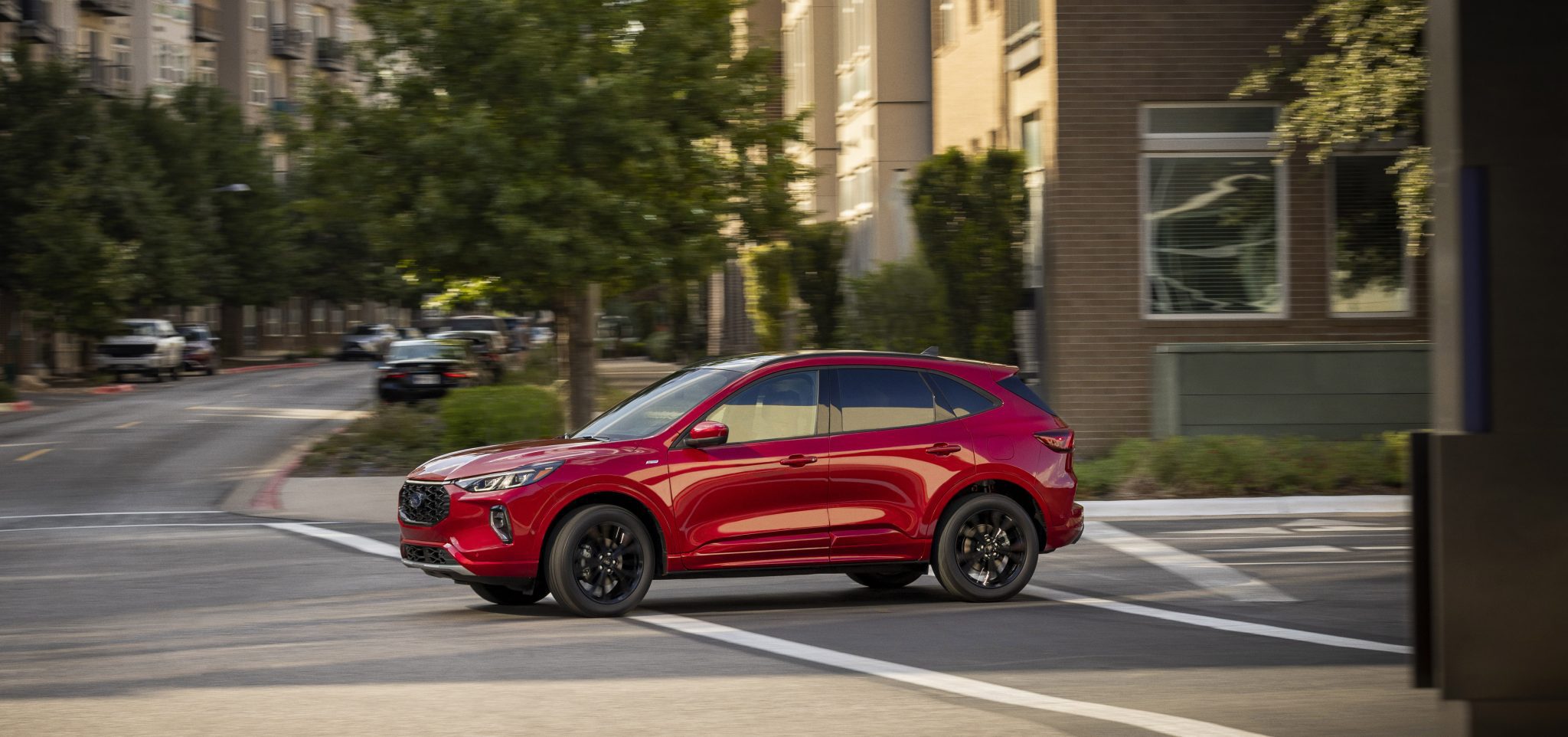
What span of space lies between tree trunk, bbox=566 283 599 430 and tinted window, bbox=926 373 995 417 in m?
13.8

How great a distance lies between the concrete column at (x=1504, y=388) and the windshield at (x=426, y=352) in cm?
3216

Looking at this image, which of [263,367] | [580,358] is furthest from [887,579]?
[263,367]

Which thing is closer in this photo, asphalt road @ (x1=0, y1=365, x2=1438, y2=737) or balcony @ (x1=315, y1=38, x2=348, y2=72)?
asphalt road @ (x1=0, y1=365, x2=1438, y2=737)

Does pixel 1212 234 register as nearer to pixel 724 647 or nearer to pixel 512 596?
pixel 512 596

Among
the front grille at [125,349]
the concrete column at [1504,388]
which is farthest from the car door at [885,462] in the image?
the front grille at [125,349]

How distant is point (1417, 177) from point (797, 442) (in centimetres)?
963

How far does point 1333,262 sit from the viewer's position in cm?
2269

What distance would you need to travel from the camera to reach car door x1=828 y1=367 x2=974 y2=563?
1178 cm

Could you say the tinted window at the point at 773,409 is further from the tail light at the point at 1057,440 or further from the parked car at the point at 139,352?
the parked car at the point at 139,352

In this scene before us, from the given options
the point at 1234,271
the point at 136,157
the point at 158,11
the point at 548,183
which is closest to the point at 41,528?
the point at 548,183

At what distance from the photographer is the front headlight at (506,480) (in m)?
11.1

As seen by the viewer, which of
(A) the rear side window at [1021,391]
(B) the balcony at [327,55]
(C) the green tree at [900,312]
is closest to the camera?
(A) the rear side window at [1021,391]

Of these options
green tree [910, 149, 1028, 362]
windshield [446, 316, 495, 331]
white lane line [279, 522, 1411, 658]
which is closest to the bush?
green tree [910, 149, 1028, 362]

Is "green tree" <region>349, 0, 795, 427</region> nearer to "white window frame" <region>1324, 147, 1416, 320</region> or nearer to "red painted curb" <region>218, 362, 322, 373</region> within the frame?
"white window frame" <region>1324, 147, 1416, 320</region>
